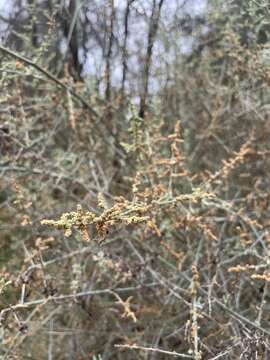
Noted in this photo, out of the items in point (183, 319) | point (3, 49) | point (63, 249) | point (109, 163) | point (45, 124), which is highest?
point (3, 49)

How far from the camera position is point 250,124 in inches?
137

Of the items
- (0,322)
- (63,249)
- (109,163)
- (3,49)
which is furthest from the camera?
(109,163)

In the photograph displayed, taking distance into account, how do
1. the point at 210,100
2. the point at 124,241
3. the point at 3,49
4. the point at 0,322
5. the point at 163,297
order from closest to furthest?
the point at 0,322 → the point at 3,49 → the point at 163,297 → the point at 124,241 → the point at 210,100

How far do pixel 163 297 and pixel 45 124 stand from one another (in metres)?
1.30

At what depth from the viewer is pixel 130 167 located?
3086 mm

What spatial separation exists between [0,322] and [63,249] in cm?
131

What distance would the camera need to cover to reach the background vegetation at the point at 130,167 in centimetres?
241

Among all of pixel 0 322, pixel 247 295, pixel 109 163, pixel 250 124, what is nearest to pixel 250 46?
pixel 250 124

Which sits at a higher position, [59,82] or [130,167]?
[59,82]

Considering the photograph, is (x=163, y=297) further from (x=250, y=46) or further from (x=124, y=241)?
(x=250, y=46)

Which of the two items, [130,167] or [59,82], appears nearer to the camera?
[59,82]

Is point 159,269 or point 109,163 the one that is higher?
point 109,163

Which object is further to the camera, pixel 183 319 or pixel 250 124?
pixel 250 124

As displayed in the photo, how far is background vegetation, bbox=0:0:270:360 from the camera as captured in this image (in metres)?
2.41
